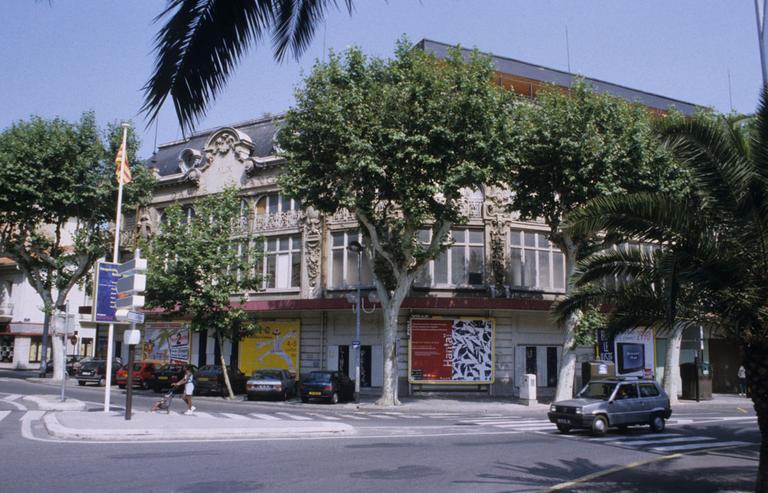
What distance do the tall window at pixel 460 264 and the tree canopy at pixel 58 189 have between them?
709 inches

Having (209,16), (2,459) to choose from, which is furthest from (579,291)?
(2,459)

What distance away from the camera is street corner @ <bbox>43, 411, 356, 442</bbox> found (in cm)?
1481

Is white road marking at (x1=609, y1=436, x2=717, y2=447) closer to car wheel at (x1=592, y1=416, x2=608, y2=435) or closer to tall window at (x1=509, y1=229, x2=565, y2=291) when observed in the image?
car wheel at (x1=592, y1=416, x2=608, y2=435)

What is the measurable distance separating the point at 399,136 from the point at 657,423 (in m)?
12.8

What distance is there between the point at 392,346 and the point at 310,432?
10.9 meters

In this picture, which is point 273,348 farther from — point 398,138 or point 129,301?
point 129,301

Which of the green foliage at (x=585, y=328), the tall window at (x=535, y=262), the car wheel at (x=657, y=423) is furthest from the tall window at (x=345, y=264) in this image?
the car wheel at (x=657, y=423)

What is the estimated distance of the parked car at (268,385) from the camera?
2897 centimetres

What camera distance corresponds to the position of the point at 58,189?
35.3 m

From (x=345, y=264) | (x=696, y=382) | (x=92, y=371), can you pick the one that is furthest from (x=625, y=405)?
(x=92, y=371)

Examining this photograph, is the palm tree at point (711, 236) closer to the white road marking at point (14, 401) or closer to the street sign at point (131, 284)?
the street sign at point (131, 284)

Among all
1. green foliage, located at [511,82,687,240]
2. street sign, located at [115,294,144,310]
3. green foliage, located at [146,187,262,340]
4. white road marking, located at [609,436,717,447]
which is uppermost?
green foliage, located at [511,82,687,240]

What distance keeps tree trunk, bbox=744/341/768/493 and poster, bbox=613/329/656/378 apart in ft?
97.1

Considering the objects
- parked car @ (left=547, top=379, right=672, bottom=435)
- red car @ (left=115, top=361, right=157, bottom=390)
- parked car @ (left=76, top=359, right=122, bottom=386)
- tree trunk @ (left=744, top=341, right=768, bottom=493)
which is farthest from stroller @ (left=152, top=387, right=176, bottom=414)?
parked car @ (left=76, top=359, right=122, bottom=386)
